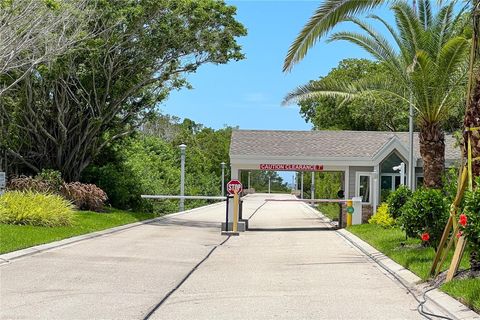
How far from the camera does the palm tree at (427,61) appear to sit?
559 inches

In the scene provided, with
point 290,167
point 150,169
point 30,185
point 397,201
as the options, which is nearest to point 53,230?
point 30,185

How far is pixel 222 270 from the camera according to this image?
38.4ft

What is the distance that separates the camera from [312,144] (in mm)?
31500

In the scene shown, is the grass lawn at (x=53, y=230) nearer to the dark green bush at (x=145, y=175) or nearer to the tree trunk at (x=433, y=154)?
the dark green bush at (x=145, y=175)

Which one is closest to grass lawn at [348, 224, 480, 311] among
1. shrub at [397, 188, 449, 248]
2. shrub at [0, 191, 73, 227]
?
shrub at [397, 188, 449, 248]

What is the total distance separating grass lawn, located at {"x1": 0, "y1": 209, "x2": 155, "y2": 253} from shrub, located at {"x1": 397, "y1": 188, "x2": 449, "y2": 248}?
827 centimetres

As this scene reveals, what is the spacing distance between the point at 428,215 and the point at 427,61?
4.16 metres

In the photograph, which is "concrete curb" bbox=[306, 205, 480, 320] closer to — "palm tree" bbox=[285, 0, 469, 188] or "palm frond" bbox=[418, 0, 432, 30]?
"palm tree" bbox=[285, 0, 469, 188]

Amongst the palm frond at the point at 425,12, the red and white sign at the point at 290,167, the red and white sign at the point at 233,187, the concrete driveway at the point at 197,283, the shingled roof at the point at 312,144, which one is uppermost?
the palm frond at the point at 425,12

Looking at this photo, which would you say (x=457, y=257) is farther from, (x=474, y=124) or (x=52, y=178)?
(x=52, y=178)

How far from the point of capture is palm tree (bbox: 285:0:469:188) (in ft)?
46.6

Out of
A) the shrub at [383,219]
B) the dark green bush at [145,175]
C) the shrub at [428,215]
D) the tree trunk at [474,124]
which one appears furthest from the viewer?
the dark green bush at [145,175]

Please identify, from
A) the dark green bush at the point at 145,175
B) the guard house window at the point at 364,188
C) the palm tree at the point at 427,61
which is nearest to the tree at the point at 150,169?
the dark green bush at the point at 145,175

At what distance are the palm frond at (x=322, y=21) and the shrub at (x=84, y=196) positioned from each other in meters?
13.3
